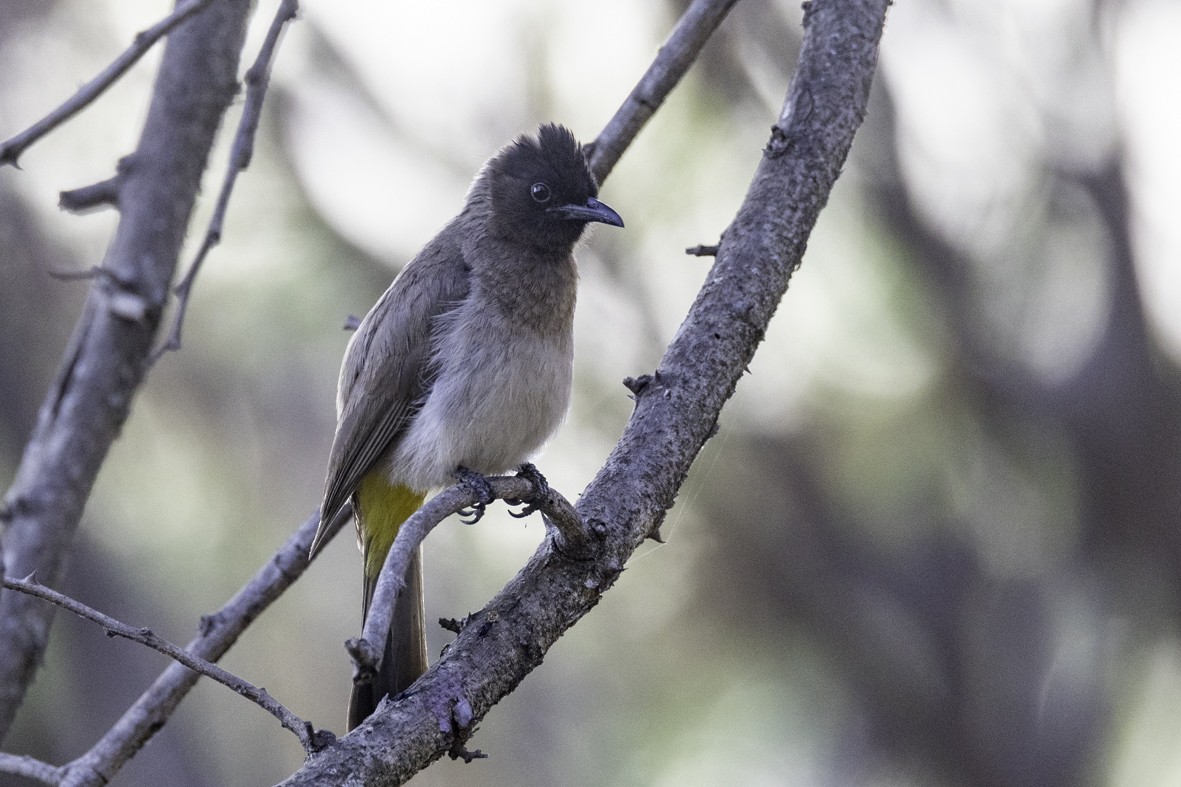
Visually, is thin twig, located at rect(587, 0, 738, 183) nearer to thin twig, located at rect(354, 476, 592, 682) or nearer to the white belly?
the white belly

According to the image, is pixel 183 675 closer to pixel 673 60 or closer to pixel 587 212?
pixel 587 212

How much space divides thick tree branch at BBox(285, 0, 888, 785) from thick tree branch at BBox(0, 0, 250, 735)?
131cm

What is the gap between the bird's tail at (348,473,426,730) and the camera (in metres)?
3.20

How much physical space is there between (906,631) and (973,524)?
588 mm

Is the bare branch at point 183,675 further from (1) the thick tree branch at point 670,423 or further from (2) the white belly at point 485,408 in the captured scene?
(1) the thick tree branch at point 670,423

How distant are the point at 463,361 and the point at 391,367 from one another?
285 millimetres

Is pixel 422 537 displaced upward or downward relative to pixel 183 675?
downward

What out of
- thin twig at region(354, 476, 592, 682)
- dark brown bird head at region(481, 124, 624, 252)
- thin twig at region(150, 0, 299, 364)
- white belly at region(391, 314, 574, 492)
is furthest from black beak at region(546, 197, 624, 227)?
thin twig at region(354, 476, 592, 682)

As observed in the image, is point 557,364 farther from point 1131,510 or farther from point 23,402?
point 23,402

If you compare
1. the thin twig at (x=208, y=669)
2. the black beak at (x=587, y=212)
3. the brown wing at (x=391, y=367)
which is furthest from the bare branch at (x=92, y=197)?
the thin twig at (x=208, y=669)

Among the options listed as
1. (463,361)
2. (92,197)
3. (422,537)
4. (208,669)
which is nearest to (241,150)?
(92,197)

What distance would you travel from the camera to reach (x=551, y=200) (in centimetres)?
381

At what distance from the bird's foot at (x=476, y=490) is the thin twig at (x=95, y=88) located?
854 millimetres

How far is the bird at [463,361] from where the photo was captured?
3.36m
